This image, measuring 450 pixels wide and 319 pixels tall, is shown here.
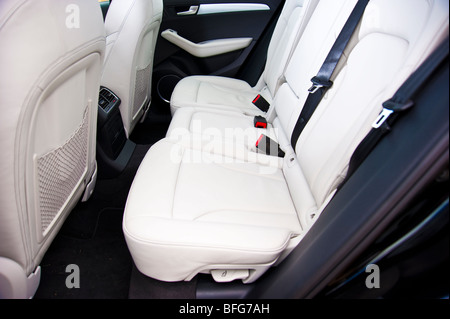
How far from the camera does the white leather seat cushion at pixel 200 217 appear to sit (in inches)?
31.3

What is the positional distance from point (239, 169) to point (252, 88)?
1005 millimetres

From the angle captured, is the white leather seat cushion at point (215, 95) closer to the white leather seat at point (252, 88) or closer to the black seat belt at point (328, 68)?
the white leather seat at point (252, 88)

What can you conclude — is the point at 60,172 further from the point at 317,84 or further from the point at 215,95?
the point at 215,95

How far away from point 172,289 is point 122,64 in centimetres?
95

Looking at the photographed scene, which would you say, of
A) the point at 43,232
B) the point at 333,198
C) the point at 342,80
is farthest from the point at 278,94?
the point at 43,232

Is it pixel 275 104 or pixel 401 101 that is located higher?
pixel 401 101

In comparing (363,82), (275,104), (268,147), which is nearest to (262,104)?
(275,104)

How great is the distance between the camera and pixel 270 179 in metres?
1.13

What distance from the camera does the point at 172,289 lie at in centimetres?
91

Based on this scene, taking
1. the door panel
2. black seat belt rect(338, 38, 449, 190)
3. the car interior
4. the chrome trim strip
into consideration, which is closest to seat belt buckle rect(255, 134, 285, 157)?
the car interior
